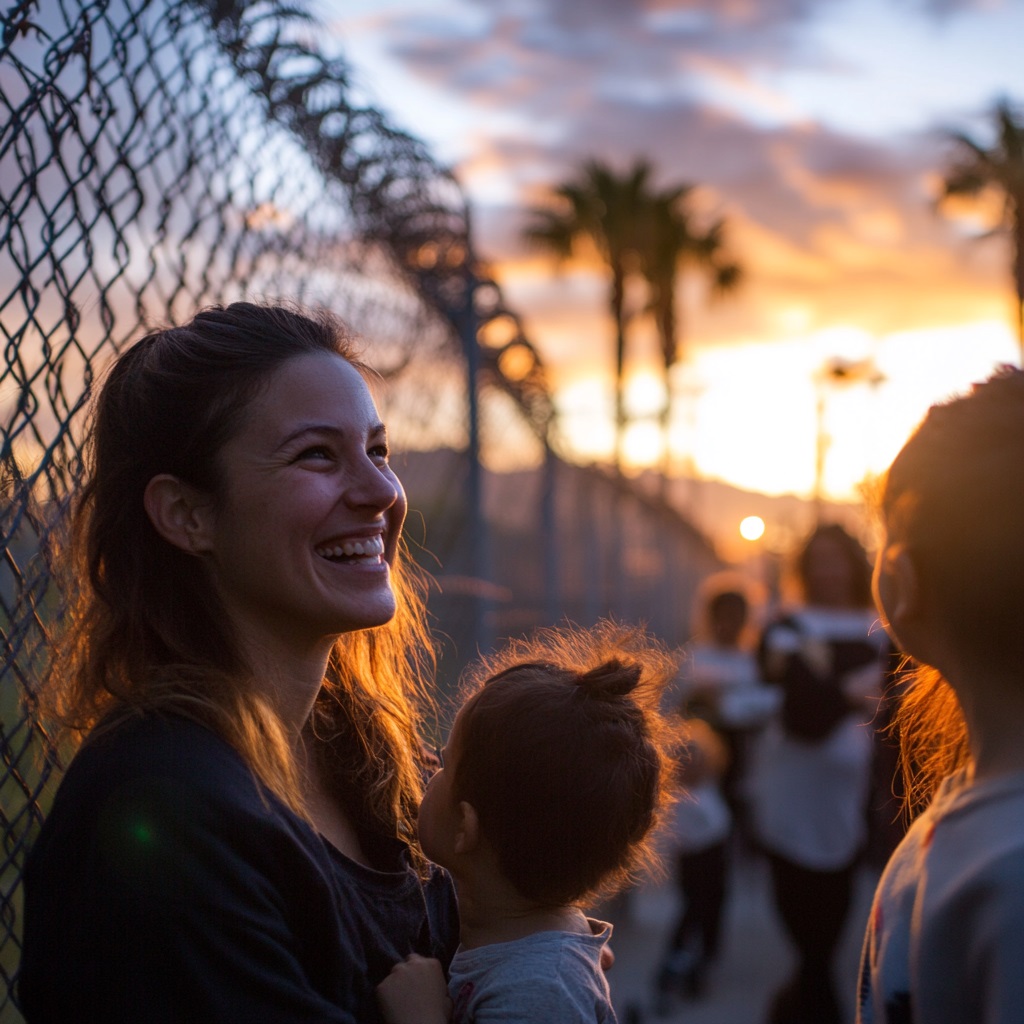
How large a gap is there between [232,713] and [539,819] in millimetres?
537

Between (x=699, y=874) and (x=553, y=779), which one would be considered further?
(x=699, y=874)

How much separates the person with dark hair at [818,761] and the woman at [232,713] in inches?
117

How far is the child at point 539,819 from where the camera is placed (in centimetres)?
184

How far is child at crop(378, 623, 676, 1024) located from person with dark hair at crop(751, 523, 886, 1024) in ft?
9.73

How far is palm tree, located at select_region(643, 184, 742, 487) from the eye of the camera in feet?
76.4

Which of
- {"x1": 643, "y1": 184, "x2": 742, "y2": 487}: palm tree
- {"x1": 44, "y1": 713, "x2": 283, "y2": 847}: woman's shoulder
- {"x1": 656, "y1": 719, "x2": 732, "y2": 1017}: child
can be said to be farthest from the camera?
{"x1": 643, "y1": 184, "x2": 742, "y2": 487}: palm tree

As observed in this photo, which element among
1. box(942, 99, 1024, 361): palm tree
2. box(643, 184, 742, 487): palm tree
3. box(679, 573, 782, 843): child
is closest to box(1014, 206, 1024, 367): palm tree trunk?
Result: box(942, 99, 1024, 361): palm tree

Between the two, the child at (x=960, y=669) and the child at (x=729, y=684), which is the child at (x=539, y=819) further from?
the child at (x=729, y=684)

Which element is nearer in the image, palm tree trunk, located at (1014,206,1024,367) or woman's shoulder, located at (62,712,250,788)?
woman's shoulder, located at (62,712,250,788)

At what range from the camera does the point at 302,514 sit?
190 centimetres

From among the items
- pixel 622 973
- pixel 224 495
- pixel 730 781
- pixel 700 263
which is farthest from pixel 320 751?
pixel 700 263

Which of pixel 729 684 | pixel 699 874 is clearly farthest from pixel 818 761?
pixel 729 684

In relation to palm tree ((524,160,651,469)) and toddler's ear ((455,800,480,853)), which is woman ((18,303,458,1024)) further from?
palm tree ((524,160,651,469))

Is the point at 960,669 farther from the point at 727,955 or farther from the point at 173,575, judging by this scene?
the point at 727,955
